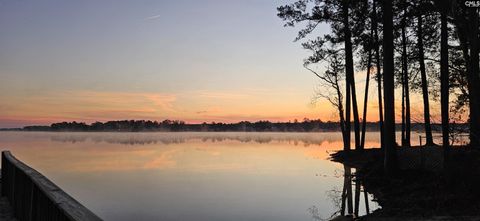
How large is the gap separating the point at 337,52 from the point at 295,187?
14.0 metres

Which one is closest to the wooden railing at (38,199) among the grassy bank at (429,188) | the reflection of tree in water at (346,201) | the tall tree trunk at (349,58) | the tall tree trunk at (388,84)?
the reflection of tree in water at (346,201)

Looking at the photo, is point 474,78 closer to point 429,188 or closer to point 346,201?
point 429,188

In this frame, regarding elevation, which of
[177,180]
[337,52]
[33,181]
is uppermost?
[337,52]

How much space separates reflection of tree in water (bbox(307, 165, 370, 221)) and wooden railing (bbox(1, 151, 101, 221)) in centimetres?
791

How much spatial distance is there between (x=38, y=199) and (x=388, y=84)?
1600 centimetres

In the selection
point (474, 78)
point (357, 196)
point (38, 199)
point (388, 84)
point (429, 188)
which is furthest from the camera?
point (388, 84)

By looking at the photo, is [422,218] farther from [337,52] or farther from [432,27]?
[337,52]

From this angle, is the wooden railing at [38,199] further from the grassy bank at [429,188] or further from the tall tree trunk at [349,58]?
the tall tree trunk at [349,58]

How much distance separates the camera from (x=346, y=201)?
16.9 metres

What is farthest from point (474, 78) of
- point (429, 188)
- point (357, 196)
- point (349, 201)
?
point (357, 196)

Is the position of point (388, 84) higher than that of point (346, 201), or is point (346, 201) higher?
point (388, 84)

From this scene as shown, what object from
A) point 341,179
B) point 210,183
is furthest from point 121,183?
point 341,179

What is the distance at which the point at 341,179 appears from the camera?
23.5m

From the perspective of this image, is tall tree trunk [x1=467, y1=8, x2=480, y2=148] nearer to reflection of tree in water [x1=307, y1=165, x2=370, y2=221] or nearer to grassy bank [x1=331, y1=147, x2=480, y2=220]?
grassy bank [x1=331, y1=147, x2=480, y2=220]
